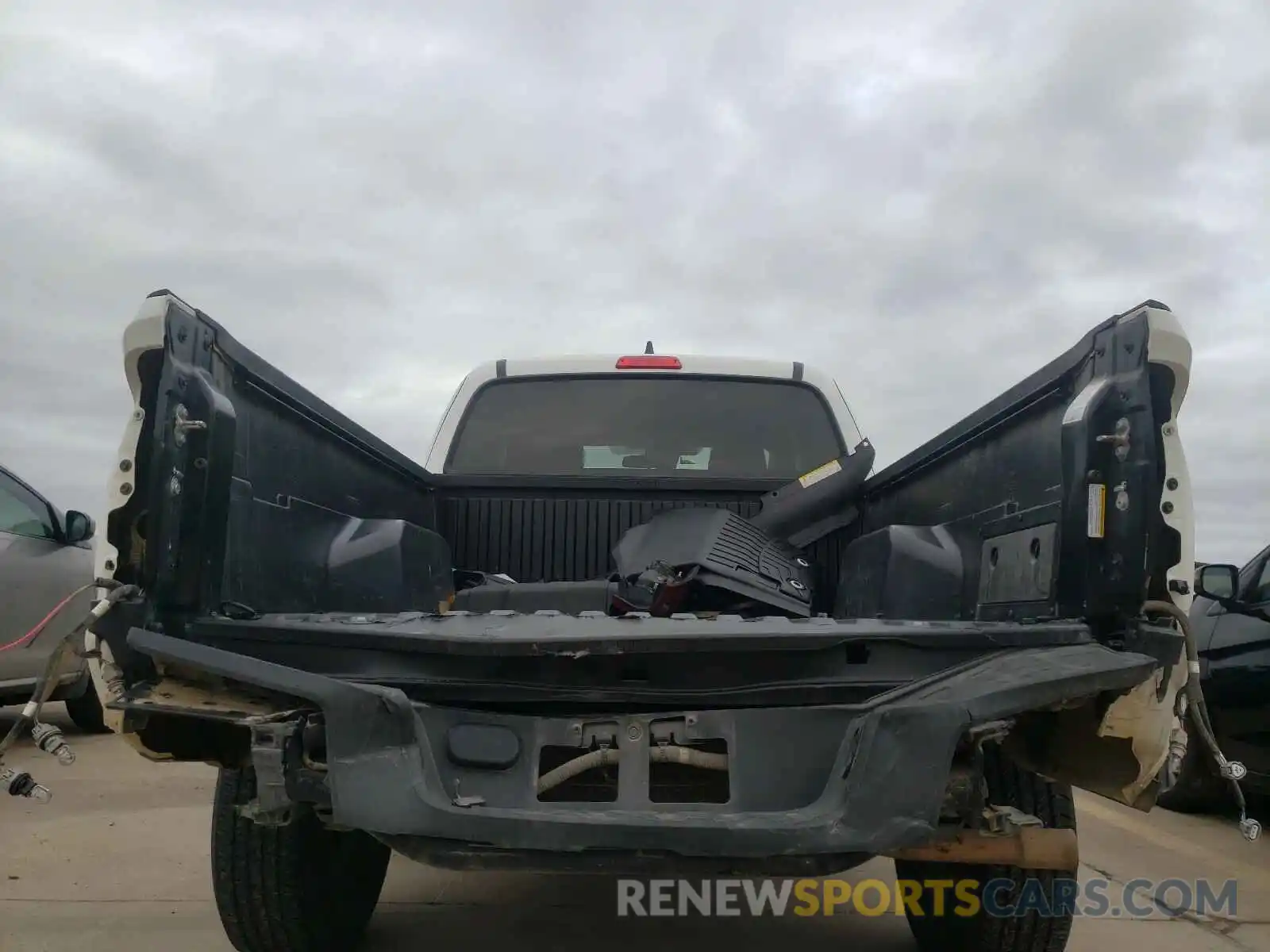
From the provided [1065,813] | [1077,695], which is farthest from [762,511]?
[1077,695]

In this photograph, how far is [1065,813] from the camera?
100 inches

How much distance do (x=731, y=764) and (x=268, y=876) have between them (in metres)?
1.34

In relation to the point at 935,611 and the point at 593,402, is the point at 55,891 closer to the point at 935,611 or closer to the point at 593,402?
the point at 593,402

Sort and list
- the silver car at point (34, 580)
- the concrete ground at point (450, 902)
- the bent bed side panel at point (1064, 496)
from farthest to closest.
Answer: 1. the silver car at point (34, 580)
2. the concrete ground at point (450, 902)
3. the bent bed side panel at point (1064, 496)

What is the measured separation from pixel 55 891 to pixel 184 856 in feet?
2.02

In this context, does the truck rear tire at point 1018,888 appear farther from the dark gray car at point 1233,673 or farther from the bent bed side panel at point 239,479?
the dark gray car at point 1233,673

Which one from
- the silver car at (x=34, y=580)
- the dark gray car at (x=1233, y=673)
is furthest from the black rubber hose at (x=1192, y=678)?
the silver car at (x=34, y=580)

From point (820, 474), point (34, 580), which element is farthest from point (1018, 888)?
point (34, 580)

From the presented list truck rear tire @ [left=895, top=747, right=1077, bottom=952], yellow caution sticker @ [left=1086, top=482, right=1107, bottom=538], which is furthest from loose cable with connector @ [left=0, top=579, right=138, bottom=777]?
yellow caution sticker @ [left=1086, top=482, right=1107, bottom=538]

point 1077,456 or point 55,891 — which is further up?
point 1077,456

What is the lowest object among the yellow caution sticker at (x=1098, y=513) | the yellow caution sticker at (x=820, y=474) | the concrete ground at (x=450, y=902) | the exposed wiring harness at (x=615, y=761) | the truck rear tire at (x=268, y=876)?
the concrete ground at (x=450, y=902)

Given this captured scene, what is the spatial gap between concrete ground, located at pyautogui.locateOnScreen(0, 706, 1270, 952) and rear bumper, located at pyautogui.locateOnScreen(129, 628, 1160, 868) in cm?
140

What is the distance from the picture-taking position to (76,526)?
6.96 meters

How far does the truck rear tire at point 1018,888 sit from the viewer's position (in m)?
2.51
